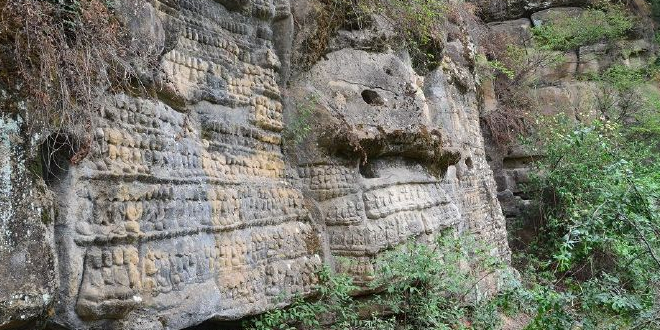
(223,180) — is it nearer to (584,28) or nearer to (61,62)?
(61,62)

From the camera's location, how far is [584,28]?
1321cm

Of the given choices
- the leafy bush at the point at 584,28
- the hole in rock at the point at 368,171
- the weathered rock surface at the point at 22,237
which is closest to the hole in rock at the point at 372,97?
the hole in rock at the point at 368,171

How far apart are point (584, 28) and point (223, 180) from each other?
11267 millimetres

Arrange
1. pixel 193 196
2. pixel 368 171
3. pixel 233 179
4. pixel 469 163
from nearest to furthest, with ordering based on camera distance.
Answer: pixel 193 196 → pixel 233 179 → pixel 368 171 → pixel 469 163

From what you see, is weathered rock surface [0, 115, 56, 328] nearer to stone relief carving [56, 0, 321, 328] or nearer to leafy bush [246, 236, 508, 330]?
stone relief carving [56, 0, 321, 328]

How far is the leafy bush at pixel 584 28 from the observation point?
13117 mm

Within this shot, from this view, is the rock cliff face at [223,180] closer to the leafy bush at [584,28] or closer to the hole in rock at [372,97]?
the hole in rock at [372,97]

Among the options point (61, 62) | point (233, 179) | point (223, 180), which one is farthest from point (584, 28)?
point (61, 62)

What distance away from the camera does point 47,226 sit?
2.88 metres

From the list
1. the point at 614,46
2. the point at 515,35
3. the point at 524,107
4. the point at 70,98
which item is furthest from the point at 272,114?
the point at 614,46

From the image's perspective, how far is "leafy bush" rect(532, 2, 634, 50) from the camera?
1312cm

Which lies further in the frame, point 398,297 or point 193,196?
point 398,297

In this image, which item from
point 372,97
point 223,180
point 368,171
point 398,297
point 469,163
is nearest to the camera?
point 223,180

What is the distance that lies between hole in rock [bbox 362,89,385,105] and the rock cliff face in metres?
0.01
